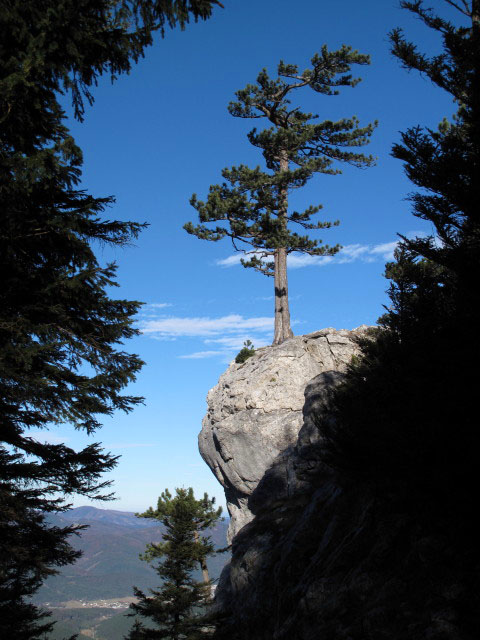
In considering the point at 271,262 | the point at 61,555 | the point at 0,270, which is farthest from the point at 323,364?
the point at 0,270

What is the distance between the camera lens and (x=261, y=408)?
26906 millimetres

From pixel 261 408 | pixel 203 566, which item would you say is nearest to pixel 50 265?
pixel 261 408

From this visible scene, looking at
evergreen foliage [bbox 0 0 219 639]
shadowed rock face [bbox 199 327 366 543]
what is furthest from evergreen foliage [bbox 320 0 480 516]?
shadowed rock face [bbox 199 327 366 543]

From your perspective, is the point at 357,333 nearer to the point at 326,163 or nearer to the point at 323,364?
the point at 323,364

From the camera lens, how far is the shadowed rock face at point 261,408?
85.9ft

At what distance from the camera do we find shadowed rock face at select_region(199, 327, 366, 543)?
1030 inches

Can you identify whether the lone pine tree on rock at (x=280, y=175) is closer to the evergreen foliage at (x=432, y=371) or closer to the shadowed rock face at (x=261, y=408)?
the shadowed rock face at (x=261, y=408)

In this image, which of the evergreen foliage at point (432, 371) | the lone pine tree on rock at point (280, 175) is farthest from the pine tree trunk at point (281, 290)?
the evergreen foliage at point (432, 371)

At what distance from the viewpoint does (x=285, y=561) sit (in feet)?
34.4

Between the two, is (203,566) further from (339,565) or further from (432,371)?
(432,371)

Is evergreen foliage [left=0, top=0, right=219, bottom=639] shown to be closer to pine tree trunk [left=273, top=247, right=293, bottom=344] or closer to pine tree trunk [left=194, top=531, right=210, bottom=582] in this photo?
pine tree trunk [left=194, top=531, right=210, bottom=582]

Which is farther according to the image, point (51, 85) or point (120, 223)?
point (120, 223)

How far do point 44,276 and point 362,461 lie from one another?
645 cm

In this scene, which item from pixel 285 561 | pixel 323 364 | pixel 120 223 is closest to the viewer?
pixel 120 223
